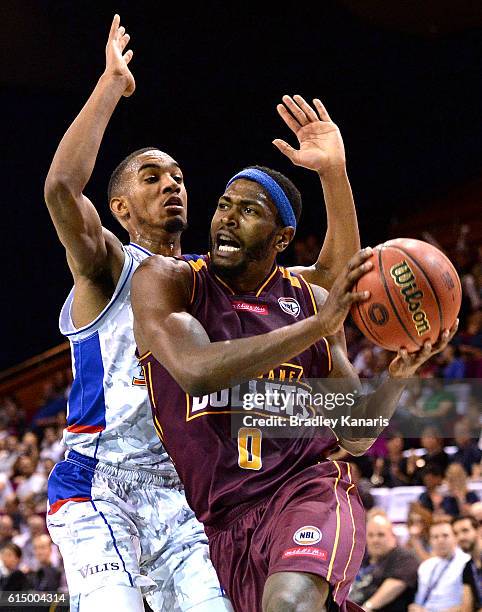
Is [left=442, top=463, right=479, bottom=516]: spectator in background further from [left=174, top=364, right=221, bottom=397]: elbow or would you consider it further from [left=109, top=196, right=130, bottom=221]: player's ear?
[left=174, top=364, right=221, bottom=397]: elbow

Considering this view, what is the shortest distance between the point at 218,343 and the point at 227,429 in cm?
38

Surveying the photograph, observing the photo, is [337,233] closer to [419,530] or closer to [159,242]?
[159,242]

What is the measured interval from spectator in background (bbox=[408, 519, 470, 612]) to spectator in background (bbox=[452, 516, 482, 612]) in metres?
0.04

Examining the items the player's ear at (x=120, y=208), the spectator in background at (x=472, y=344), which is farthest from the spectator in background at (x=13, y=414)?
the player's ear at (x=120, y=208)

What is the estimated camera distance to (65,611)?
21.1 feet

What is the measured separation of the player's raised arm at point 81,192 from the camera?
344 cm

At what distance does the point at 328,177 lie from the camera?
3.88 metres

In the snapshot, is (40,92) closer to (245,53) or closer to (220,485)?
(245,53)

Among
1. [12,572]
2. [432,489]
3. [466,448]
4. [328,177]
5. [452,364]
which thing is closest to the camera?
[328,177]

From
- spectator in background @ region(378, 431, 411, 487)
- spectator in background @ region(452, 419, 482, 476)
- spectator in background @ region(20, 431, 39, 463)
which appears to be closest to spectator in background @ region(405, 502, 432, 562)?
spectator in background @ region(452, 419, 482, 476)

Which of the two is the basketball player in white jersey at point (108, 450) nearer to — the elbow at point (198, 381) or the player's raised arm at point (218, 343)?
the player's raised arm at point (218, 343)

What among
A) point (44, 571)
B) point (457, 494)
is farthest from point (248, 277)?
point (44, 571)

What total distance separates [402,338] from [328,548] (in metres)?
0.66

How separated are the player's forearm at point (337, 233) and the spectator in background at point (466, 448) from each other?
3496 mm
